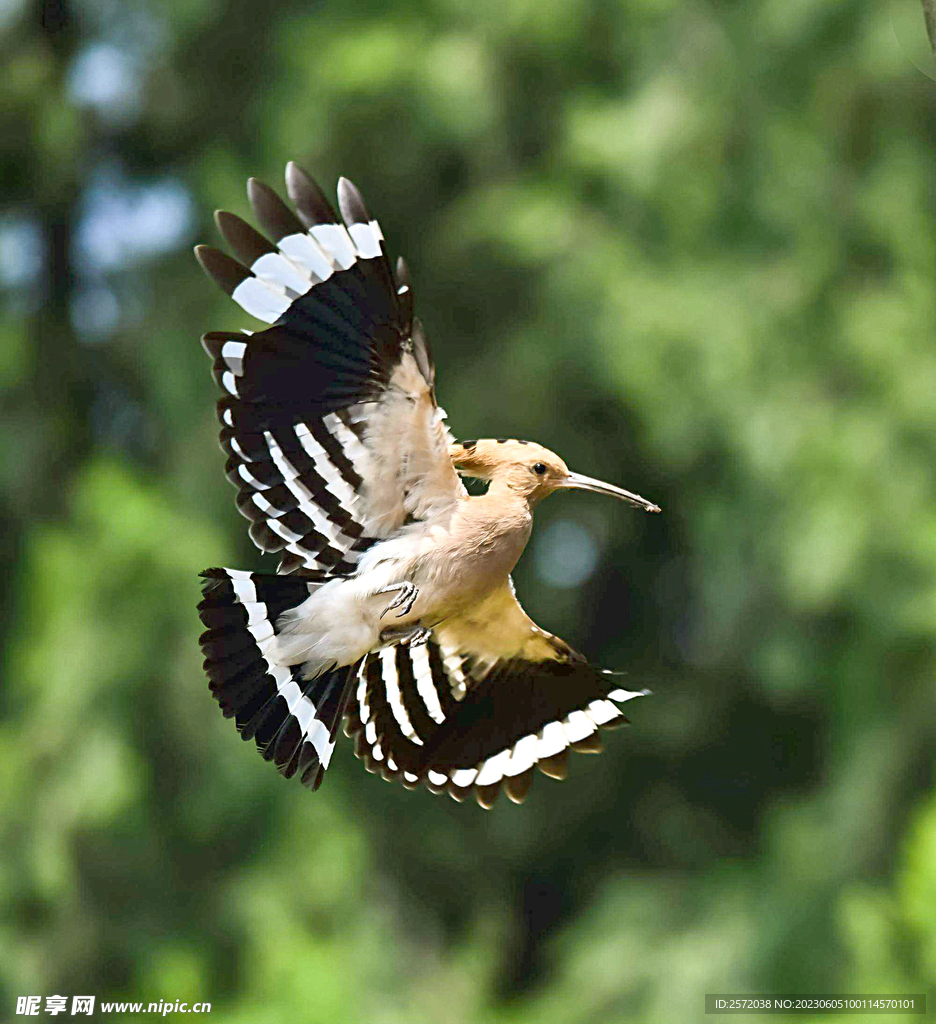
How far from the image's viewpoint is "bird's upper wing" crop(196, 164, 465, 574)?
1.54 m

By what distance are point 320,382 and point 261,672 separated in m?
A: 0.33

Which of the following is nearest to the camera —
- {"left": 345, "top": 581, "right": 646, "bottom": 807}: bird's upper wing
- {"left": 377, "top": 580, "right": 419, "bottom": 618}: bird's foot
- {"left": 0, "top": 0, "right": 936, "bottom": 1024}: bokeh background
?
{"left": 377, "top": 580, "right": 419, "bottom": 618}: bird's foot

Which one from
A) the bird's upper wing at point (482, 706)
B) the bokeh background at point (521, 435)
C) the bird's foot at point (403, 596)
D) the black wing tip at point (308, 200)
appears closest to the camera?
the black wing tip at point (308, 200)

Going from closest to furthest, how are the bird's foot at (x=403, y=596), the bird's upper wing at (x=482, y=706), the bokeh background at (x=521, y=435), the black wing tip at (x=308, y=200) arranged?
the black wing tip at (x=308, y=200) → the bird's foot at (x=403, y=596) → the bird's upper wing at (x=482, y=706) → the bokeh background at (x=521, y=435)

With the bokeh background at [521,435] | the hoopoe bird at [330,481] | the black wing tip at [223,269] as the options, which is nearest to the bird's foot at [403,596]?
the hoopoe bird at [330,481]

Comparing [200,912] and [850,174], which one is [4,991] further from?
[850,174]

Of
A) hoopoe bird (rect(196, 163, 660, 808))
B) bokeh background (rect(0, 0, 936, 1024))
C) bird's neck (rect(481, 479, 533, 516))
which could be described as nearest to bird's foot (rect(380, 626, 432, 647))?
hoopoe bird (rect(196, 163, 660, 808))

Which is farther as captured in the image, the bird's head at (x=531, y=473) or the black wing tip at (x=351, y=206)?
the bird's head at (x=531, y=473)

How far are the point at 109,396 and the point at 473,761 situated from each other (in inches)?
167

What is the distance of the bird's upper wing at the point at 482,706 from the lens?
1847mm

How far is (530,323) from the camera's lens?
548 cm

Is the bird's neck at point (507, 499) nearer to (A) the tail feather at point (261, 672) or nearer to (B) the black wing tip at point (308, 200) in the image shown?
(A) the tail feather at point (261, 672)

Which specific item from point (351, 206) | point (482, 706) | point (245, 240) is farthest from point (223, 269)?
point (482, 706)

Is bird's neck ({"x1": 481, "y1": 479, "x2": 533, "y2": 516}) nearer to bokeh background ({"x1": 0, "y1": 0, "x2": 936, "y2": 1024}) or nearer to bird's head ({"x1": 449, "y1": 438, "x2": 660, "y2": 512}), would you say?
bird's head ({"x1": 449, "y1": 438, "x2": 660, "y2": 512})
